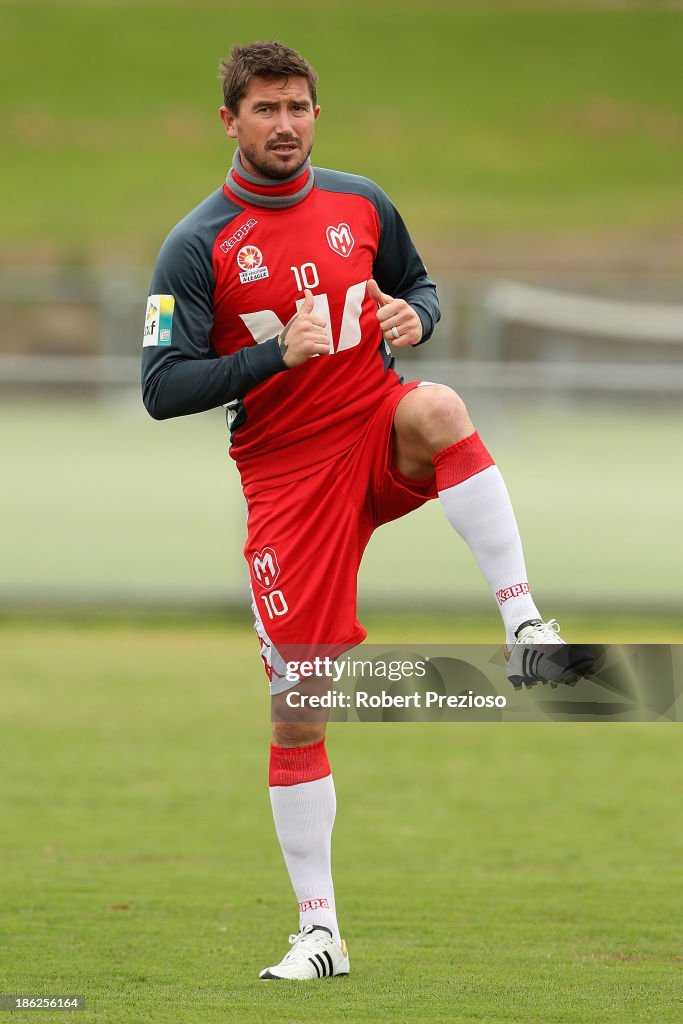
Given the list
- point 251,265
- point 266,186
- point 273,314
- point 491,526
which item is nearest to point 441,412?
point 491,526

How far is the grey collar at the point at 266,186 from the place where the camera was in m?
4.64

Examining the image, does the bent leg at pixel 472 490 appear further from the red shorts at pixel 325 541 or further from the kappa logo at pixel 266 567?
the kappa logo at pixel 266 567

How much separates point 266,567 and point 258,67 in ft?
4.70

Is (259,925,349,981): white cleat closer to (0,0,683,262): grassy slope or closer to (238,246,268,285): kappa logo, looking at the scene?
(238,246,268,285): kappa logo

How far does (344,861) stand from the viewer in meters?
6.27

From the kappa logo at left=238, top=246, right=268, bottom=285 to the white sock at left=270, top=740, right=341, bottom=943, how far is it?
1.42 m

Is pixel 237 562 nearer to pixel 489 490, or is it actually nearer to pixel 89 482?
pixel 89 482

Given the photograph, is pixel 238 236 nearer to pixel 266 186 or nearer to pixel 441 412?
pixel 266 186

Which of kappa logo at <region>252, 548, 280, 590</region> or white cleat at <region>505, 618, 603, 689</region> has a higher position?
kappa logo at <region>252, 548, 280, 590</region>

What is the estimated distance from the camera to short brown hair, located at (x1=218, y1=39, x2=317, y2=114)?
14.7 ft

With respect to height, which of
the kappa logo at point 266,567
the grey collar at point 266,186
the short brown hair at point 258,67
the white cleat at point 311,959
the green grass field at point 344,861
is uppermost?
the short brown hair at point 258,67

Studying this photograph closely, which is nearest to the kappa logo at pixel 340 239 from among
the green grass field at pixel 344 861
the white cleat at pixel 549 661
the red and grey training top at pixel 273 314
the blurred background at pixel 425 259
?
the red and grey training top at pixel 273 314

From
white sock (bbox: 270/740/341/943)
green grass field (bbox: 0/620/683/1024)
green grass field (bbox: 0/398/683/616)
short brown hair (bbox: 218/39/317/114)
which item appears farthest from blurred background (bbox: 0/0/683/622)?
short brown hair (bbox: 218/39/317/114)

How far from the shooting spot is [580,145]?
171ft
